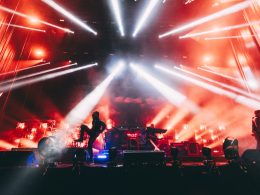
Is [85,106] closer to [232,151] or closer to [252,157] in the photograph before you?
[232,151]

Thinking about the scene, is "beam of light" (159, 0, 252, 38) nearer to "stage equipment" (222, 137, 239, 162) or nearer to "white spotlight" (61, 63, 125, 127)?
"stage equipment" (222, 137, 239, 162)

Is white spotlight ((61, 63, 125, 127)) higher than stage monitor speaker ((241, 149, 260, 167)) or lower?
higher

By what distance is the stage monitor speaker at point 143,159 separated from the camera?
155 inches

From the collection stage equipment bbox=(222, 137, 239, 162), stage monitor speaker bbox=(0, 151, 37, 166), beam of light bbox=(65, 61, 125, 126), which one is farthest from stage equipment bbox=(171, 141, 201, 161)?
stage monitor speaker bbox=(0, 151, 37, 166)

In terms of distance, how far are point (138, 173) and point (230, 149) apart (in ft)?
6.38

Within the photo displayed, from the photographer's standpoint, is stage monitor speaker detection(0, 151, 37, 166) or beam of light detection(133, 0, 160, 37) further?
beam of light detection(133, 0, 160, 37)

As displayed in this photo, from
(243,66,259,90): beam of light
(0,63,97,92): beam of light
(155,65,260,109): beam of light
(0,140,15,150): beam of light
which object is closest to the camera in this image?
(243,66,259,90): beam of light

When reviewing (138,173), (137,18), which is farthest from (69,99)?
(138,173)

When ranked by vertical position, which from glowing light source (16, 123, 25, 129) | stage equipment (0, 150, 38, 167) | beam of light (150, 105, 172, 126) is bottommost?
stage equipment (0, 150, 38, 167)

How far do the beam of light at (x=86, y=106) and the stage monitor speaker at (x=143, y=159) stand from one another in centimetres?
925

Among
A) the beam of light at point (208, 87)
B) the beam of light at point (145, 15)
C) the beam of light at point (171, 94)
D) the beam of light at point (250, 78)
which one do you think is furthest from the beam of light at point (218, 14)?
the beam of light at point (171, 94)

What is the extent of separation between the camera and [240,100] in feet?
32.1

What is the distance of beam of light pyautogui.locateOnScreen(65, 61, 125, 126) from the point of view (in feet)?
43.3

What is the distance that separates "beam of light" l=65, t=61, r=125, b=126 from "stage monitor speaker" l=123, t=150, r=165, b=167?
9250 mm
